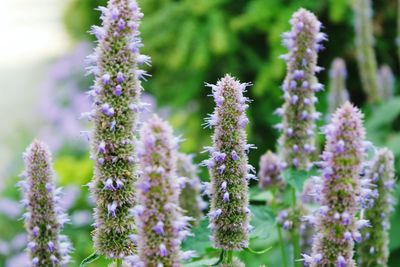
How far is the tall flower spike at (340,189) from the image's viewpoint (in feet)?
6.82

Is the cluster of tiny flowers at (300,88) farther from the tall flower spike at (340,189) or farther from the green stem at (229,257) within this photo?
the tall flower spike at (340,189)

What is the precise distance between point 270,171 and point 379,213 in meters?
0.67

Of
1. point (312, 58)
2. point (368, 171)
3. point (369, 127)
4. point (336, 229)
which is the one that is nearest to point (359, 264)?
point (368, 171)

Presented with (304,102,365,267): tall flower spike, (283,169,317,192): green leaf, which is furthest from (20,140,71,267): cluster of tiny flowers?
(283,169,317,192): green leaf

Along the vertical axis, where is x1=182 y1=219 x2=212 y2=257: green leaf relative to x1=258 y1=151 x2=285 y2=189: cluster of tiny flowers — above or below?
→ below

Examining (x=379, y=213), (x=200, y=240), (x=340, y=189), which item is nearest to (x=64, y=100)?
(x=200, y=240)

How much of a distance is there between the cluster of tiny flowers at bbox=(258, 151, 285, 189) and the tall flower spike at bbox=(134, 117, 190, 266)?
1557mm

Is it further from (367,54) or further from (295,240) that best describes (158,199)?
(367,54)

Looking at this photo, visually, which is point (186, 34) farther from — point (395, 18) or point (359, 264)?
point (359, 264)

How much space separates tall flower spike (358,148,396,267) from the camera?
3.04m

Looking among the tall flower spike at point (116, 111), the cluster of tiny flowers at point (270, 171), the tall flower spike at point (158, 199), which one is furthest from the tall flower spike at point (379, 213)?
the tall flower spike at point (158, 199)

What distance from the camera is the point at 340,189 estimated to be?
2.12 m

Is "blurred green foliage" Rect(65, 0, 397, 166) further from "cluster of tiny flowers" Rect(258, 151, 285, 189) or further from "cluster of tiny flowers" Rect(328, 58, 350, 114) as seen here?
"cluster of tiny flowers" Rect(258, 151, 285, 189)

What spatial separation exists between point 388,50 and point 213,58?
80.9 inches
